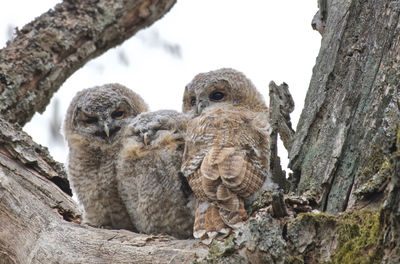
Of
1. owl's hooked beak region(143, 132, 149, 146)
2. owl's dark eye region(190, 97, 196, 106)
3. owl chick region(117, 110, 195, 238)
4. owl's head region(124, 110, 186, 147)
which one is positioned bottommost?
owl chick region(117, 110, 195, 238)

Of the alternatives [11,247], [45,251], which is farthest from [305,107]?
[11,247]

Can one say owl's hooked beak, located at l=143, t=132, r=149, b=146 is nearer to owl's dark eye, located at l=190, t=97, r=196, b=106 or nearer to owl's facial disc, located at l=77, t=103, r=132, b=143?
owl's facial disc, located at l=77, t=103, r=132, b=143

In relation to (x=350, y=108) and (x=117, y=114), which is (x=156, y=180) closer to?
(x=117, y=114)

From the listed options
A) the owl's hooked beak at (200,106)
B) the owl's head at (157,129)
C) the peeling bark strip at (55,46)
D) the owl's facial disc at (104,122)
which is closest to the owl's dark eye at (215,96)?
the owl's hooked beak at (200,106)

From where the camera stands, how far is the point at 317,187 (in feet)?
7.10

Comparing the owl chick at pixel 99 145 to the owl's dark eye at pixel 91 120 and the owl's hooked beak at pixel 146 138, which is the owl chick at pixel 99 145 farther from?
the owl's hooked beak at pixel 146 138

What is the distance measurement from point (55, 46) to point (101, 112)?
2.42 ft

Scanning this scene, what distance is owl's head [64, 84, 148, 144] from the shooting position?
13.1 feet

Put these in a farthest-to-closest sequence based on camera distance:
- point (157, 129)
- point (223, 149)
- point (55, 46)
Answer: point (55, 46)
point (157, 129)
point (223, 149)

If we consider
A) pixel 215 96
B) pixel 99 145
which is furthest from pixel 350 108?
pixel 99 145

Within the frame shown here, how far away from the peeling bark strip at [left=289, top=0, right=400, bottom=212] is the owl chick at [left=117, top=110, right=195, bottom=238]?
42.5 inches

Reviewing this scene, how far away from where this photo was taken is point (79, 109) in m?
4.26

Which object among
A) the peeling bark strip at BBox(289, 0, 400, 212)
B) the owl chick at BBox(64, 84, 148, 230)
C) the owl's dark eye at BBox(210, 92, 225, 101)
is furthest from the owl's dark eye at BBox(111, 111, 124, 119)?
the peeling bark strip at BBox(289, 0, 400, 212)

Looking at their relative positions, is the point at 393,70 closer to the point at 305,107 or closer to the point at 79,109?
the point at 305,107
